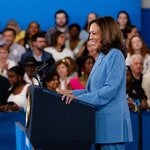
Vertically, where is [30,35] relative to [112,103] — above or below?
above

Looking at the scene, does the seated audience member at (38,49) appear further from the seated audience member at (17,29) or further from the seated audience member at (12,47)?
the seated audience member at (17,29)

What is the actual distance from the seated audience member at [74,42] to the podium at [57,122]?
4814 mm

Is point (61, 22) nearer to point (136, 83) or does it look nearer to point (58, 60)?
point (58, 60)

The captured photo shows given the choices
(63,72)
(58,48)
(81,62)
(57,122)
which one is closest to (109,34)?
(57,122)

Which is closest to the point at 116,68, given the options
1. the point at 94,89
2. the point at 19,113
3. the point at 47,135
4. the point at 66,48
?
the point at 94,89

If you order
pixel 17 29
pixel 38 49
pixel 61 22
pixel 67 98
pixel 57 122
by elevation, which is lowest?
pixel 57 122

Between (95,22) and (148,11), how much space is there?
702cm

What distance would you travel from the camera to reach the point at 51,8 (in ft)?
30.7

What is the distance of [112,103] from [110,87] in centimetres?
10

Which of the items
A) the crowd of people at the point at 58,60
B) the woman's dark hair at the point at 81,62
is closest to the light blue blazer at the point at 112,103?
the crowd of people at the point at 58,60

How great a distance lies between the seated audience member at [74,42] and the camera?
792 centimetres

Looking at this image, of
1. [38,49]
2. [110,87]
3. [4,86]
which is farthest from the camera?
[38,49]

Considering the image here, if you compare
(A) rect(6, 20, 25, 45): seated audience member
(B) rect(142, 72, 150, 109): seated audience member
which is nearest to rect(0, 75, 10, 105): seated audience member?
(B) rect(142, 72, 150, 109): seated audience member

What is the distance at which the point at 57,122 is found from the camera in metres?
2.79
